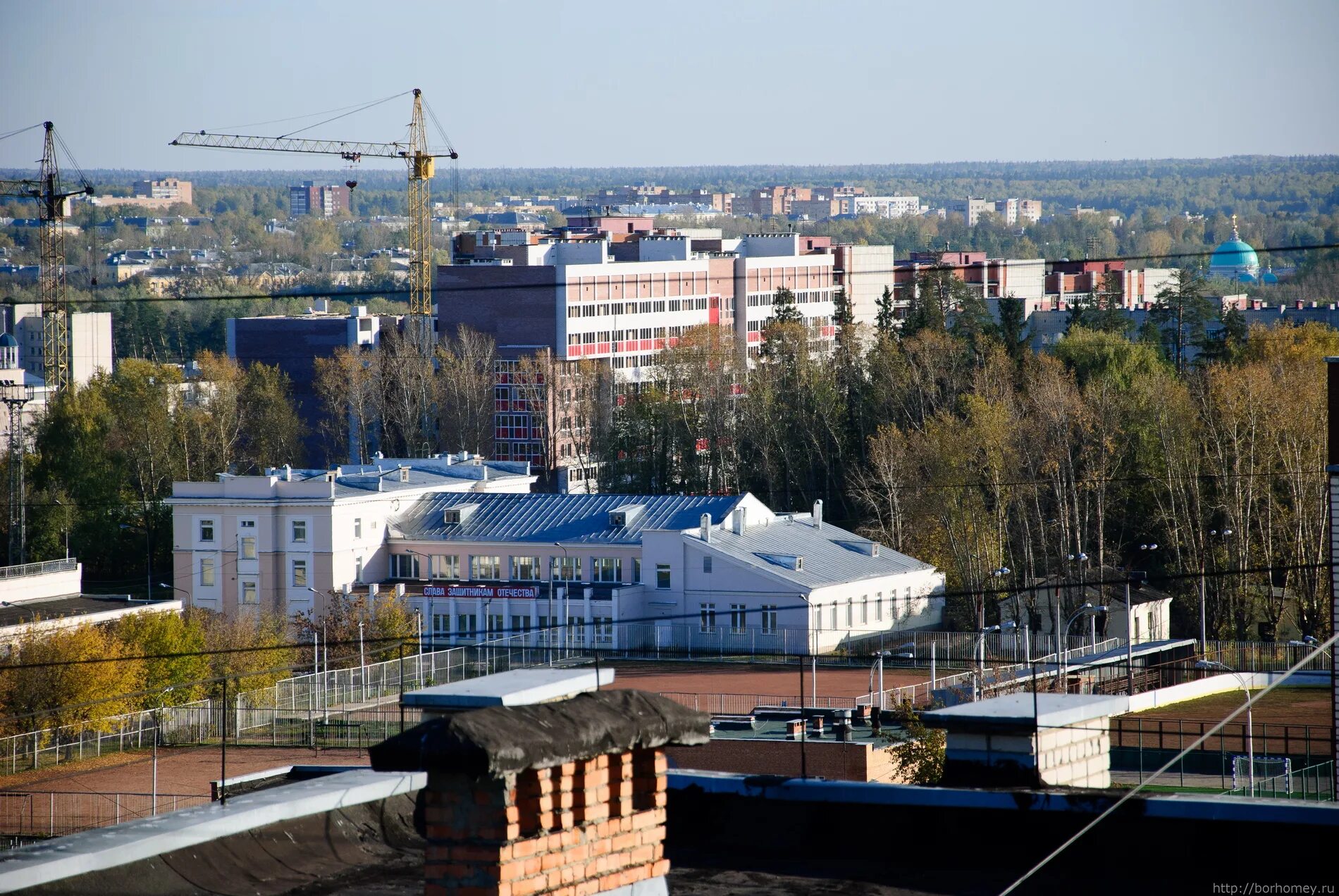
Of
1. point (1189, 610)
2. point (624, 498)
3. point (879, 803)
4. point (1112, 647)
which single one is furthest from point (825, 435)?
point (879, 803)

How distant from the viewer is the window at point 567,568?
48.7 m

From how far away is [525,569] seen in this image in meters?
49.3

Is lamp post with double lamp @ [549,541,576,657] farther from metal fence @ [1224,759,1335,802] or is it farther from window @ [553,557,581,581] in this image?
metal fence @ [1224,759,1335,802]

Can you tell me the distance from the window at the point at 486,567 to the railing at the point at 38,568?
10.4 metres

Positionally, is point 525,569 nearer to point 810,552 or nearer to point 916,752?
point 810,552

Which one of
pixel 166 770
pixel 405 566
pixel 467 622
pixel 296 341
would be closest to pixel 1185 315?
pixel 405 566

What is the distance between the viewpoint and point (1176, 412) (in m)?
52.9

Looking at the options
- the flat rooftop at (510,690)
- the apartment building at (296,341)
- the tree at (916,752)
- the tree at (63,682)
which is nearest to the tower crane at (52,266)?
the apartment building at (296,341)

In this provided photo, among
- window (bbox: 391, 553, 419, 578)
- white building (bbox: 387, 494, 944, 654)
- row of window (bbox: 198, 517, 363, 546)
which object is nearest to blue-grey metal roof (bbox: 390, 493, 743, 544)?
white building (bbox: 387, 494, 944, 654)

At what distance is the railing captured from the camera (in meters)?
47.3

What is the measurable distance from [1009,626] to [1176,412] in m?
11.5

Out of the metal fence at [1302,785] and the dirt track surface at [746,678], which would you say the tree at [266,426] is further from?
the metal fence at [1302,785]

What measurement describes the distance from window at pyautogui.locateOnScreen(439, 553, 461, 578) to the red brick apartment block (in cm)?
4381

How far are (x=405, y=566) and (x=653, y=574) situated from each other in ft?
26.1
